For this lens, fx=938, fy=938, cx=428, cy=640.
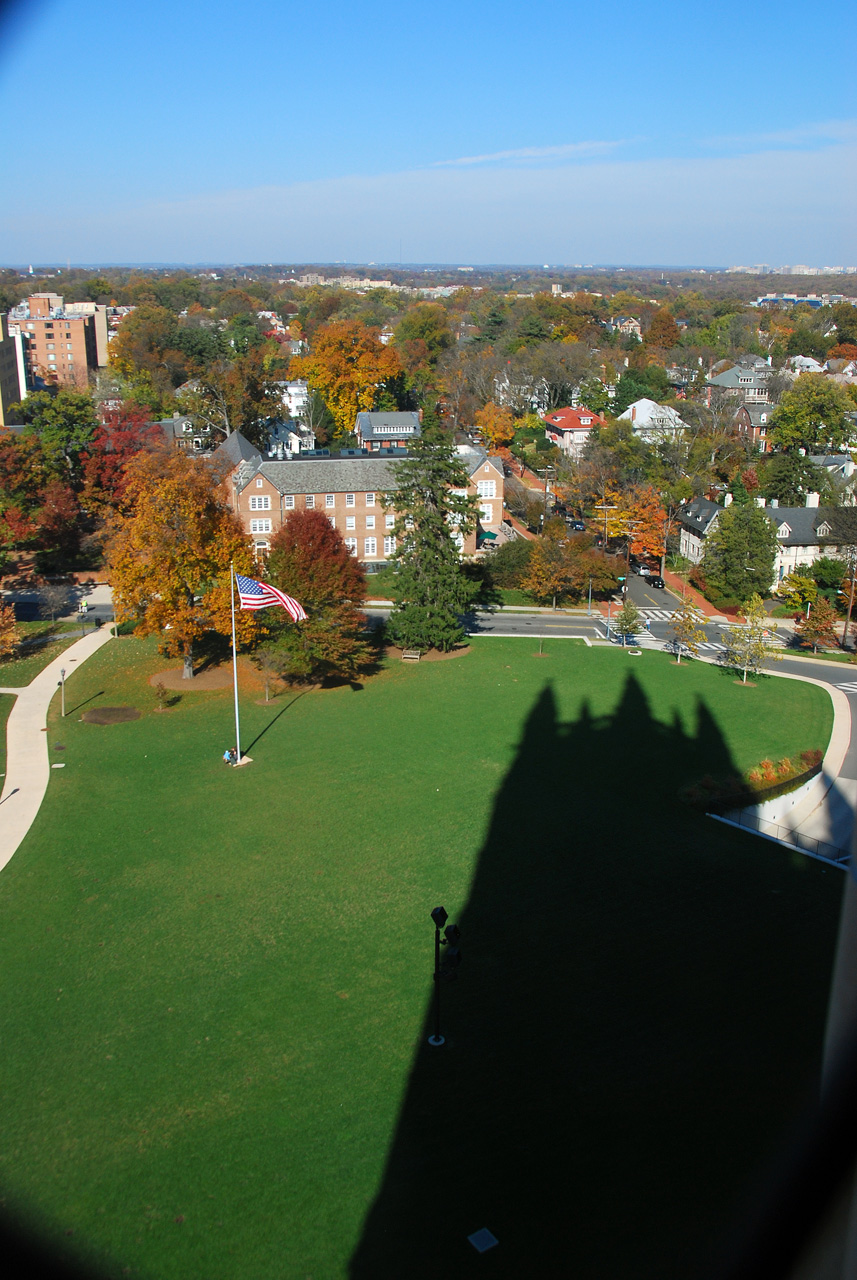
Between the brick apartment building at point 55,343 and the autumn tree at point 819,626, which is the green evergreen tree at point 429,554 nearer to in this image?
the autumn tree at point 819,626

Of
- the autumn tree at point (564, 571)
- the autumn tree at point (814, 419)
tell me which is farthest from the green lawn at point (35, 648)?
the autumn tree at point (814, 419)

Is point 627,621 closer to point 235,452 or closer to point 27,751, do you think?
point 27,751

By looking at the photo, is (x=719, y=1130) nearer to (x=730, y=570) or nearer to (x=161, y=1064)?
(x=161, y=1064)

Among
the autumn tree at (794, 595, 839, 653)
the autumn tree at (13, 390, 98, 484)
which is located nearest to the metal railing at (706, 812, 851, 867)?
the autumn tree at (794, 595, 839, 653)

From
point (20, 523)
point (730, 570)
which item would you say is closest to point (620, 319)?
point (730, 570)

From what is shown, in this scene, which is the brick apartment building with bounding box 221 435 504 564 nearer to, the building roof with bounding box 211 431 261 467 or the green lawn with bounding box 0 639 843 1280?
the building roof with bounding box 211 431 261 467
